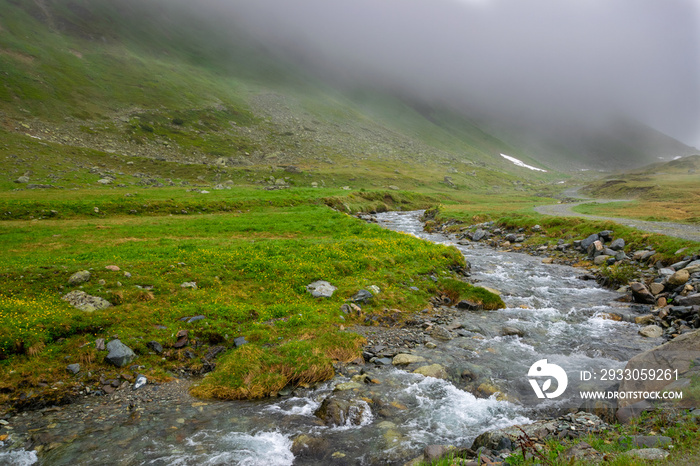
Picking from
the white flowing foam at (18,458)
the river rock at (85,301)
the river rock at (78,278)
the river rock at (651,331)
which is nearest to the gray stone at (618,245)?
the river rock at (651,331)

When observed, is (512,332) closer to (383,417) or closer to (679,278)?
(383,417)

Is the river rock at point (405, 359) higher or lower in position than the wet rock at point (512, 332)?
lower

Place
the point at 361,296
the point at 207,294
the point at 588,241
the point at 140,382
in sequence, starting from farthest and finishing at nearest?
the point at 588,241, the point at 361,296, the point at 207,294, the point at 140,382

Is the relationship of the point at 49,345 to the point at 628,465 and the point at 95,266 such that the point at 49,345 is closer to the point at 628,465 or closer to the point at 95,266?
the point at 95,266

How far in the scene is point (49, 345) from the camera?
42.1 ft

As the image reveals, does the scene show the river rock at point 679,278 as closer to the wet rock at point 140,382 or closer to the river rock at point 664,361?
the river rock at point 664,361

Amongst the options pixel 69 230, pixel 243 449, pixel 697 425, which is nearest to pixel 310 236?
pixel 69 230

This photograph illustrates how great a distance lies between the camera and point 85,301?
15.5 m

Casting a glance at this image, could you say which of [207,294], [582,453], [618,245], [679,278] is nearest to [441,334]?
[582,453]

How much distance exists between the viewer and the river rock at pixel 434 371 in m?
13.3

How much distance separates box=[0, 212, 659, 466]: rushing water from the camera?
30.4ft

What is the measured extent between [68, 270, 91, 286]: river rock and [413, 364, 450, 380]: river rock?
16.3 meters

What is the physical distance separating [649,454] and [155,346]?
1527cm

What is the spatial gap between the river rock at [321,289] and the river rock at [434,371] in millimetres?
7540
